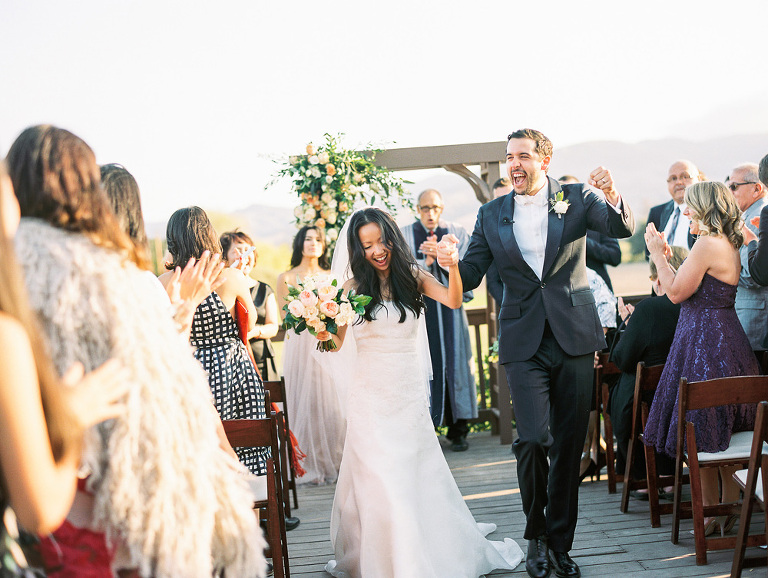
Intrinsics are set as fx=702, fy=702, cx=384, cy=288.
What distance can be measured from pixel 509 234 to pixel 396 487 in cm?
135

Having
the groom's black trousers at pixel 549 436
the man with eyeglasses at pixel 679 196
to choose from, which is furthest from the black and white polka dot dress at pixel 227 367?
the man with eyeglasses at pixel 679 196

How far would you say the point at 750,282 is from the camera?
4281 mm

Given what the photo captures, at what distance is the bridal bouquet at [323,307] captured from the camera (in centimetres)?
338

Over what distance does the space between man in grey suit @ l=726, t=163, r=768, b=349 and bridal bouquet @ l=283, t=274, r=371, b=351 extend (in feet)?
7.84

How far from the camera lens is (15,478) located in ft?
4.22

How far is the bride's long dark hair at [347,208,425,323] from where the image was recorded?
3.62 meters

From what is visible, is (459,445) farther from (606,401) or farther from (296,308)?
(296,308)

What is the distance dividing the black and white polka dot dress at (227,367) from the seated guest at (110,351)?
2.24 meters

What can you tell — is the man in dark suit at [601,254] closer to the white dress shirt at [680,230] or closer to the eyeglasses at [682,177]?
the white dress shirt at [680,230]

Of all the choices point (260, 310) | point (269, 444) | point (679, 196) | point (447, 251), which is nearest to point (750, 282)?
point (679, 196)

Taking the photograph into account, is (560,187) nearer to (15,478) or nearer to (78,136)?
(78,136)

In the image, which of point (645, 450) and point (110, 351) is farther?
point (645, 450)

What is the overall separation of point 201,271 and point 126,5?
19.7m

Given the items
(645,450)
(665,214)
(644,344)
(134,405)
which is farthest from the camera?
(665,214)
